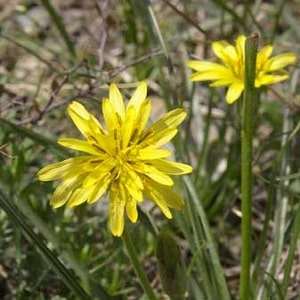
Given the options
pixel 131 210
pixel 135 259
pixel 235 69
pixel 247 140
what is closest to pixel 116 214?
pixel 131 210

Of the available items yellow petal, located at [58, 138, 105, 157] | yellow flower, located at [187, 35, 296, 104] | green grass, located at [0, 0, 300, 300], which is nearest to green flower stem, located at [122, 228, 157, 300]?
green grass, located at [0, 0, 300, 300]

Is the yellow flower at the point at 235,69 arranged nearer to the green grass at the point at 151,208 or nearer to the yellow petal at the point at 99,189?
the green grass at the point at 151,208

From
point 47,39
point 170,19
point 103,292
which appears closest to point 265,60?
point 103,292

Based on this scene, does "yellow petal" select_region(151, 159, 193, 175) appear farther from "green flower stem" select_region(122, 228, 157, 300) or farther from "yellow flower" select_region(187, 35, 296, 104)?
"yellow flower" select_region(187, 35, 296, 104)

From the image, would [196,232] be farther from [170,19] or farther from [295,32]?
[170,19]

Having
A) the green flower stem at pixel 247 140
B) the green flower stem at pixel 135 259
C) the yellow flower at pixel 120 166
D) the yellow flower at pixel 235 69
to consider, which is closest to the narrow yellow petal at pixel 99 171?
the yellow flower at pixel 120 166

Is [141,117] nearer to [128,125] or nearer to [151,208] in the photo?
[128,125]
